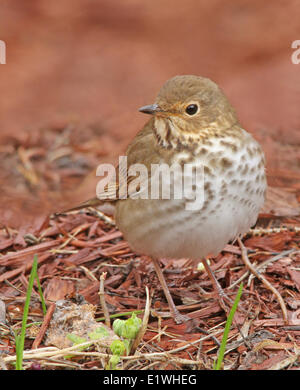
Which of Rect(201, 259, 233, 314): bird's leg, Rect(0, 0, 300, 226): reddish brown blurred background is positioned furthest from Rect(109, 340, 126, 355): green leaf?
Rect(0, 0, 300, 226): reddish brown blurred background

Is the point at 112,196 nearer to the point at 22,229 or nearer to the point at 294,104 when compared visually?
the point at 22,229

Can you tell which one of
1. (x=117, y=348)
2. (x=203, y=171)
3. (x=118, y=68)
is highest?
(x=118, y=68)

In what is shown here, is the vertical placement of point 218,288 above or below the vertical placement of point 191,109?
below

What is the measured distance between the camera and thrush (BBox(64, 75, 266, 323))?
2820 mm

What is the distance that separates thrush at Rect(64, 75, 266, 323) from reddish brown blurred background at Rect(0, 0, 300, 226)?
154 cm

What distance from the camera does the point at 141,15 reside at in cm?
491

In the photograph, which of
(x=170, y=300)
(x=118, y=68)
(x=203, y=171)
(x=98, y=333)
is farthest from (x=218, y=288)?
(x=118, y=68)

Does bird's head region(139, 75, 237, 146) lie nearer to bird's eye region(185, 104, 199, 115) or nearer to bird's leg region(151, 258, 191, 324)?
bird's eye region(185, 104, 199, 115)

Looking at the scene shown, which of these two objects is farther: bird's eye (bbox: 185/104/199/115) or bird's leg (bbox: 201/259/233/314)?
bird's leg (bbox: 201/259/233/314)

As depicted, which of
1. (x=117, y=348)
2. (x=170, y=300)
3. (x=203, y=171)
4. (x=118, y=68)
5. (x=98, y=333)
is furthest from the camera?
(x=118, y=68)

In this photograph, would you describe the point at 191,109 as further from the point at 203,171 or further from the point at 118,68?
the point at 118,68

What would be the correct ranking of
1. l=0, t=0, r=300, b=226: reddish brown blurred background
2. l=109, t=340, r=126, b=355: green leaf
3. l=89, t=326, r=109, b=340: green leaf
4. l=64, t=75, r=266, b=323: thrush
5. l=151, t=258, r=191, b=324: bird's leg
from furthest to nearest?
l=0, t=0, r=300, b=226: reddish brown blurred background, l=151, t=258, r=191, b=324: bird's leg, l=64, t=75, r=266, b=323: thrush, l=89, t=326, r=109, b=340: green leaf, l=109, t=340, r=126, b=355: green leaf

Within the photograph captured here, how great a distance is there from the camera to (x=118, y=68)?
5.38 meters

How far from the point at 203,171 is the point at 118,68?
9.25 feet
